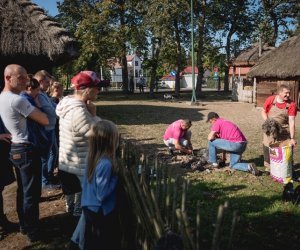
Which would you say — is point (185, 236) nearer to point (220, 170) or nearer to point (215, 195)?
point (215, 195)

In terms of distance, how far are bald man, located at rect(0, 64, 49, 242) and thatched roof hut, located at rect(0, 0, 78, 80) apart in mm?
7450

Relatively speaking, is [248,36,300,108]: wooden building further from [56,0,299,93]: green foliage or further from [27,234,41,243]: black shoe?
[27,234,41,243]: black shoe

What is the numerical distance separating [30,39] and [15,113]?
8069 millimetres

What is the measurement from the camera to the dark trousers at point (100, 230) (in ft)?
10.3

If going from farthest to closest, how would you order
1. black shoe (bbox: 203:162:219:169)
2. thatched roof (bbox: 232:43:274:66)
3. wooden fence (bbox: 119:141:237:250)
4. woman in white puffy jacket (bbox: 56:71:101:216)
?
thatched roof (bbox: 232:43:274:66) → black shoe (bbox: 203:162:219:169) → woman in white puffy jacket (bbox: 56:71:101:216) → wooden fence (bbox: 119:141:237:250)

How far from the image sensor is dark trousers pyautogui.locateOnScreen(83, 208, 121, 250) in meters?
3.13

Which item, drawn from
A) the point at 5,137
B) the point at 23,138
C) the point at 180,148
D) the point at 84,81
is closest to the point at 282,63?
the point at 180,148

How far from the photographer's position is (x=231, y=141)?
6766 millimetres

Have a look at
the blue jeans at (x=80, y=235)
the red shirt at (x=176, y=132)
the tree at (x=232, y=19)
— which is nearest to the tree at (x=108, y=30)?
the tree at (x=232, y=19)

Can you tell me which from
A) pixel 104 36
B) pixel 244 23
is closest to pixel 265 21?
pixel 244 23

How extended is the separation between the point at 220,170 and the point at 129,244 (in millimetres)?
3821

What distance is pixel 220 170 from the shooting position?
696 cm

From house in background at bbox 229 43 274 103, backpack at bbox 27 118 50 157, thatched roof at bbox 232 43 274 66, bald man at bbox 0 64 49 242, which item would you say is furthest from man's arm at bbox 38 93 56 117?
thatched roof at bbox 232 43 274 66

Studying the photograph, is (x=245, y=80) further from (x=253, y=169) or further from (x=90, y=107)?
(x=90, y=107)
